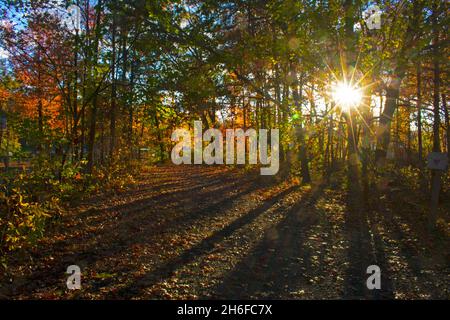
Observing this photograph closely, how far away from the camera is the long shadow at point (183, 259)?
5.24 m

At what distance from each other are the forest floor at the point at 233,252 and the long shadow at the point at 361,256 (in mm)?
23

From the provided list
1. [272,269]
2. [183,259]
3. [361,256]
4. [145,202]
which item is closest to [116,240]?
[183,259]

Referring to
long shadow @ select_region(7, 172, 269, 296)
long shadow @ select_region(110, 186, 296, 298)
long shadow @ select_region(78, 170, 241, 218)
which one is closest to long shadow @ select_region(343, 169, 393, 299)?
long shadow @ select_region(110, 186, 296, 298)

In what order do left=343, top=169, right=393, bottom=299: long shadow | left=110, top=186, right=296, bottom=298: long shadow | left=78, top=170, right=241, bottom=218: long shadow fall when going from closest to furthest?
left=110, top=186, right=296, bottom=298: long shadow < left=343, top=169, right=393, bottom=299: long shadow < left=78, top=170, right=241, bottom=218: long shadow

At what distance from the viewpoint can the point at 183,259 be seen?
6715mm

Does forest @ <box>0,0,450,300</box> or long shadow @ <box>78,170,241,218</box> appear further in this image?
long shadow @ <box>78,170,241,218</box>

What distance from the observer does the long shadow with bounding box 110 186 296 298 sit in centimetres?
524

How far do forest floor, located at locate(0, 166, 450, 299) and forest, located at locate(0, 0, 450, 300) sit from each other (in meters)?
0.04

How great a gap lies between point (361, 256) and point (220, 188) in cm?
1022

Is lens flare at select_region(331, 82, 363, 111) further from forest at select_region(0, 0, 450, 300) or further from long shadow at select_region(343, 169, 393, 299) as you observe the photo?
long shadow at select_region(343, 169, 393, 299)

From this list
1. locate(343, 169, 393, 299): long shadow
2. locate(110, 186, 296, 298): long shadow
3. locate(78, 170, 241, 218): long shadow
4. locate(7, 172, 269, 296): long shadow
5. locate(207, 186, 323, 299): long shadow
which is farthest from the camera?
locate(78, 170, 241, 218): long shadow

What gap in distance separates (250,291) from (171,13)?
8609 mm

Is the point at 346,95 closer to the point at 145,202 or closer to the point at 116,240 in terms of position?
the point at 145,202

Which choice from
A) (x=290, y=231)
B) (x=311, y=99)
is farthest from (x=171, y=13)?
(x=311, y=99)
